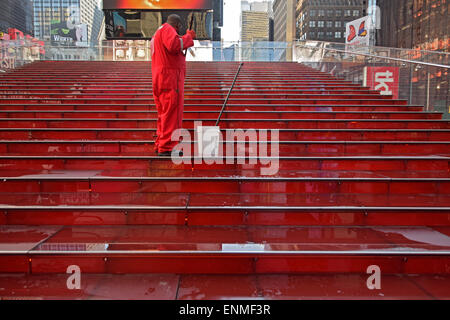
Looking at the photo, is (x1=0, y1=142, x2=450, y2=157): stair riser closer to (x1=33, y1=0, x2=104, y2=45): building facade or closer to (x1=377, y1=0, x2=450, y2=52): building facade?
(x1=377, y1=0, x2=450, y2=52): building facade

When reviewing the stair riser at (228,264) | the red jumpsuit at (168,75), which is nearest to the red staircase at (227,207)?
the stair riser at (228,264)

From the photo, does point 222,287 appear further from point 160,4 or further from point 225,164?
point 160,4

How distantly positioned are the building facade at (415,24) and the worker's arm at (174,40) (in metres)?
27.0

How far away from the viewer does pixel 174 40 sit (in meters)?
3.92

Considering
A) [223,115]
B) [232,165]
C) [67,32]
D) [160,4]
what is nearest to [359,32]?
[160,4]

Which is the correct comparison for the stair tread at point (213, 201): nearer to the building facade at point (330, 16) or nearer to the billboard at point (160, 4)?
the billboard at point (160, 4)

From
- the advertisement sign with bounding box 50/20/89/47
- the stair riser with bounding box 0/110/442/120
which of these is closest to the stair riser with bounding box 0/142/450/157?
the stair riser with bounding box 0/110/442/120

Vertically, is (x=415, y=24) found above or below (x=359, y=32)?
above

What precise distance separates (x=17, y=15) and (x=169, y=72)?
11747cm

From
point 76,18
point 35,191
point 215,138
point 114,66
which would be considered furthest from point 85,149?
point 76,18

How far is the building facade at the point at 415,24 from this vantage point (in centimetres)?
2502

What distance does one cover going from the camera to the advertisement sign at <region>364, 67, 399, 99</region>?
27.3 ft

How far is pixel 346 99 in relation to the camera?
7527 mm

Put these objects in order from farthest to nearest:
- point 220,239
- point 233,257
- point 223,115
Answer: point 223,115
point 220,239
point 233,257
